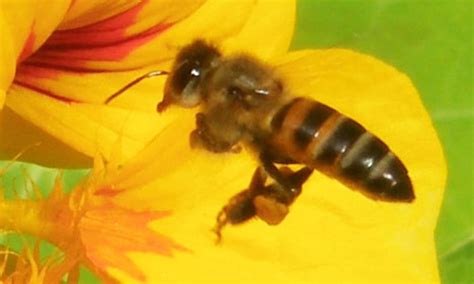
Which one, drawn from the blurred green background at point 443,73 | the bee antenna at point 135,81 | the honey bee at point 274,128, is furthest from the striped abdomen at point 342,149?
the blurred green background at point 443,73

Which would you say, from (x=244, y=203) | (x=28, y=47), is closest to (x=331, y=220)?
(x=244, y=203)

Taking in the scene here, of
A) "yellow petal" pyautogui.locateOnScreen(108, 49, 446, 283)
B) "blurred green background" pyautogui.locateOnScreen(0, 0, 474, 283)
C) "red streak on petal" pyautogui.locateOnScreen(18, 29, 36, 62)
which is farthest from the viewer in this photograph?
"blurred green background" pyautogui.locateOnScreen(0, 0, 474, 283)

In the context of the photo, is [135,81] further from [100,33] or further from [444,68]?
[444,68]

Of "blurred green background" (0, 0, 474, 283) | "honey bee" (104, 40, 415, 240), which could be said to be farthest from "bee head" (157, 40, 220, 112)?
"blurred green background" (0, 0, 474, 283)

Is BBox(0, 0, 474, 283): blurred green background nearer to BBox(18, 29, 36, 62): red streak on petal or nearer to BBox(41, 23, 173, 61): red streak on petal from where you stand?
BBox(41, 23, 173, 61): red streak on petal

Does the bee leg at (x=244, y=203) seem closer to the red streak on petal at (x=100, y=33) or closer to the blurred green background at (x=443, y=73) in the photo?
the red streak on petal at (x=100, y=33)

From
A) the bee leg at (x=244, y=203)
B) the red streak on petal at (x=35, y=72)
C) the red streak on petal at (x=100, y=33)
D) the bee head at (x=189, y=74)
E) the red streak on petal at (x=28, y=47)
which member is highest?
the red streak on petal at (x=28, y=47)
